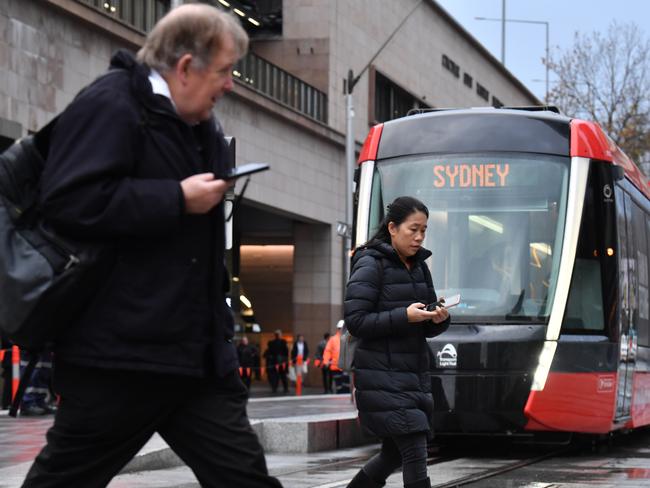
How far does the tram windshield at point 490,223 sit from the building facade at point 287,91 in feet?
41.3

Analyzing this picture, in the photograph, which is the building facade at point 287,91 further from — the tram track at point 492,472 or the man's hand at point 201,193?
the man's hand at point 201,193

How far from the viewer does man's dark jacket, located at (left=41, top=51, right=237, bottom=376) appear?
3.76 metres

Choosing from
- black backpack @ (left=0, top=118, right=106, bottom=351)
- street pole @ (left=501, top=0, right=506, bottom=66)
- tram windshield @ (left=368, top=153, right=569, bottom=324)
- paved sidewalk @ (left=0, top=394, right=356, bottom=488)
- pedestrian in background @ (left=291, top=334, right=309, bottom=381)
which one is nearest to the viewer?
black backpack @ (left=0, top=118, right=106, bottom=351)

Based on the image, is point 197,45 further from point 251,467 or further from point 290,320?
point 290,320

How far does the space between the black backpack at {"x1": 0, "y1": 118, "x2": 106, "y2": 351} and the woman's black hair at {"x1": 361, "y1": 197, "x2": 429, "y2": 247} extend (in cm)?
359

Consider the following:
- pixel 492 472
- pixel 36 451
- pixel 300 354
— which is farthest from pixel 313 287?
pixel 492 472

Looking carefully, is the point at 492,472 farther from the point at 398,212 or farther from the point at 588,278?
the point at 398,212

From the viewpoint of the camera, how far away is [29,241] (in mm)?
3777

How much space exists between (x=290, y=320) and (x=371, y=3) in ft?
35.8

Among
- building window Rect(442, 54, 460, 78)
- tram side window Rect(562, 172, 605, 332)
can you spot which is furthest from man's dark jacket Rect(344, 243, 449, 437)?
building window Rect(442, 54, 460, 78)

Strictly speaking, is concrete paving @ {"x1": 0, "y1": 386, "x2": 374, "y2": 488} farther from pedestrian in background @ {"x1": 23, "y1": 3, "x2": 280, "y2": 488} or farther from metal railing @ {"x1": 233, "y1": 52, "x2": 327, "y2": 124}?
metal railing @ {"x1": 233, "y1": 52, "x2": 327, "y2": 124}

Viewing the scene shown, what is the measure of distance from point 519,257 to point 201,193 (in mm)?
8865


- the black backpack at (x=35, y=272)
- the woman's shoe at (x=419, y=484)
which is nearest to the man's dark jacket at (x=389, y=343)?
the woman's shoe at (x=419, y=484)

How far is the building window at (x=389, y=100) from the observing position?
148ft
